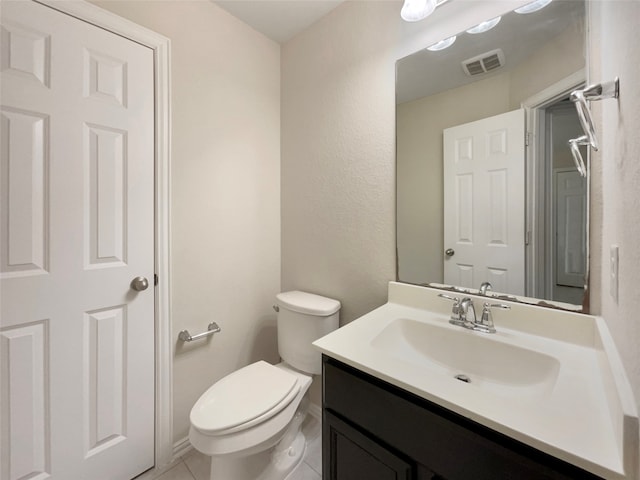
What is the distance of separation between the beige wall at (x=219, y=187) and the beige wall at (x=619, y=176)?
59.5 inches

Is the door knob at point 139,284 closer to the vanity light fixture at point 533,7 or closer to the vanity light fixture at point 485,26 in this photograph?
the vanity light fixture at point 485,26

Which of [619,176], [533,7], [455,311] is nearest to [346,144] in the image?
[533,7]

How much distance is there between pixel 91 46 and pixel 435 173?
1.51 m

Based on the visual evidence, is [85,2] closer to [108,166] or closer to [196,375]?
[108,166]

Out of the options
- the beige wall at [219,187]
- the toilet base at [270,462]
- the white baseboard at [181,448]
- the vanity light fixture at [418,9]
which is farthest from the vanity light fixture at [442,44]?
the white baseboard at [181,448]

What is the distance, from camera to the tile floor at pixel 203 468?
4.24ft

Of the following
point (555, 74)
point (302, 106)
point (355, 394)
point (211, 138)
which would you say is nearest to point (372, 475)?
point (355, 394)

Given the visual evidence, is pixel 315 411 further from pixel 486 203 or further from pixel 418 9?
pixel 418 9

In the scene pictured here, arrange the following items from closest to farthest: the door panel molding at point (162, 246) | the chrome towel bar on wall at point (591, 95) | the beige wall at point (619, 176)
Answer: the beige wall at point (619, 176) < the chrome towel bar on wall at point (591, 95) < the door panel molding at point (162, 246)

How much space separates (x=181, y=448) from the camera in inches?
55.0

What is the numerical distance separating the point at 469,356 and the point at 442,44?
4.12 feet

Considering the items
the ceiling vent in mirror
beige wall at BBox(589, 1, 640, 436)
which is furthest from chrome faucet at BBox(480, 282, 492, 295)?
the ceiling vent in mirror

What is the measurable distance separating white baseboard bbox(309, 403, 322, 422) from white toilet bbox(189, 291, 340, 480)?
0.32 ft

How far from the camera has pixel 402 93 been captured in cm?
128
